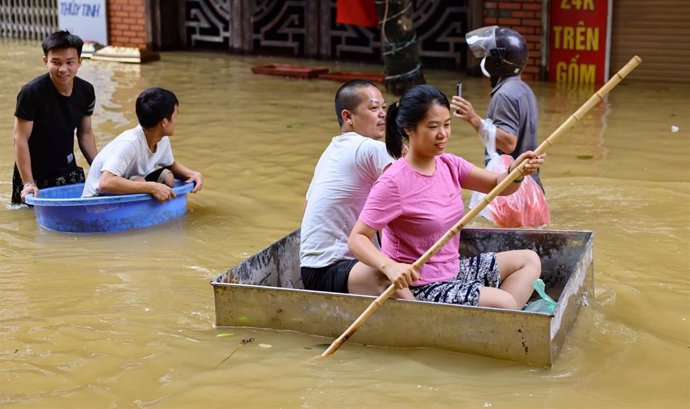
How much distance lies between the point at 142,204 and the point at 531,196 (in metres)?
2.69

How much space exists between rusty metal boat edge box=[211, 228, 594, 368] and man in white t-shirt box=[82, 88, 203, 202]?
1.84 m

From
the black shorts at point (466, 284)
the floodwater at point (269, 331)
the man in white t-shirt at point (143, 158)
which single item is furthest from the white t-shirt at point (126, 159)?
the black shorts at point (466, 284)

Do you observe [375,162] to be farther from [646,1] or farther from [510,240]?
[646,1]

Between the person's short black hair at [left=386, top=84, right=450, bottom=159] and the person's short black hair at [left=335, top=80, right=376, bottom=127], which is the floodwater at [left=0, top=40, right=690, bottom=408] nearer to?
the person's short black hair at [left=386, top=84, right=450, bottom=159]

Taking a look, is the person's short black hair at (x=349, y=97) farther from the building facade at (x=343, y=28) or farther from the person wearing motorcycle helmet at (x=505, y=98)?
the building facade at (x=343, y=28)

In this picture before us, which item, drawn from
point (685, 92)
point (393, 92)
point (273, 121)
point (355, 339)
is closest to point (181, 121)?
point (273, 121)

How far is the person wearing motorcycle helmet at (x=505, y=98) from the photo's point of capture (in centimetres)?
659

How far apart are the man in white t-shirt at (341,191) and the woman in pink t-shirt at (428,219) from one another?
0.18 metres

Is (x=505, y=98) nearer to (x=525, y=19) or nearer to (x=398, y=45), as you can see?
(x=398, y=45)

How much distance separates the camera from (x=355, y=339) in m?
4.80

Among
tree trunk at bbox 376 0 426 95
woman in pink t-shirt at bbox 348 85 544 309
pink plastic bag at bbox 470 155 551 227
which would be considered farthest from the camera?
tree trunk at bbox 376 0 426 95

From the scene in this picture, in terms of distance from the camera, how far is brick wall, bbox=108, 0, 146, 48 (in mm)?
17031

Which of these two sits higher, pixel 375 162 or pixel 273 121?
pixel 375 162

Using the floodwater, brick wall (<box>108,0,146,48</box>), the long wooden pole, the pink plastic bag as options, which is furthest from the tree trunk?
the long wooden pole
